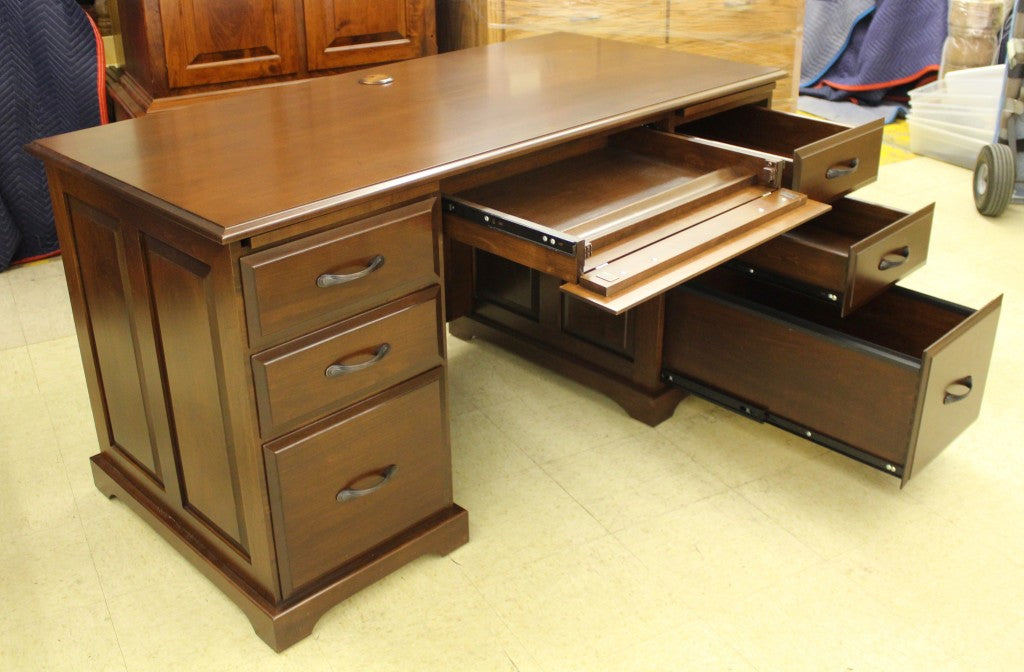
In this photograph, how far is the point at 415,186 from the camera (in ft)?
5.15

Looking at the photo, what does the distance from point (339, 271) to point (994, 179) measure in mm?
2431

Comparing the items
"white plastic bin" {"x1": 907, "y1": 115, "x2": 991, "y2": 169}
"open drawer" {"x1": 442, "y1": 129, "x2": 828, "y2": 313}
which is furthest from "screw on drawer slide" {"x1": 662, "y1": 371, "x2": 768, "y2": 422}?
"white plastic bin" {"x1": 907, "y1": 115, "x2": 991, "y2": 169}

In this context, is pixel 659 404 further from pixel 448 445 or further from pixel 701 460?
pixel 448 445

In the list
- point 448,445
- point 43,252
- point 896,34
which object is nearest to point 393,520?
point 448,445

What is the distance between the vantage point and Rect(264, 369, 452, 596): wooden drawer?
1.58m

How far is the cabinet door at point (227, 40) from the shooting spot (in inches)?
99.4

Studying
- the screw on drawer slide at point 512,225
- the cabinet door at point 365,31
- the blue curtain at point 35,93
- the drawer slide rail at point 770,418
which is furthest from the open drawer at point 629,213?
the blue curtain at point 35,93

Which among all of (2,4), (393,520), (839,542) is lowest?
(839,542)

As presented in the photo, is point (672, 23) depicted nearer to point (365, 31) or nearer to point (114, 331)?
point (365, 31)

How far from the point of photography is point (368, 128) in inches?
71.4

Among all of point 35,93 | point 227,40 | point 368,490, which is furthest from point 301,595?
point 35,93

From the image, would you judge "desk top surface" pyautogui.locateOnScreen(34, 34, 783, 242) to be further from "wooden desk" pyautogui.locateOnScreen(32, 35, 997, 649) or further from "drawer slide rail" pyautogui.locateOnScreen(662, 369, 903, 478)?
"drawer slide rail" pyautogui.locateOnScreen(662, 369, 903, 478)

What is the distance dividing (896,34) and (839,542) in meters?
3.15

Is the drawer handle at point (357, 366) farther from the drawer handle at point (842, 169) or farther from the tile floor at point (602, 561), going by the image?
the drawer handle at point (842, 169)
